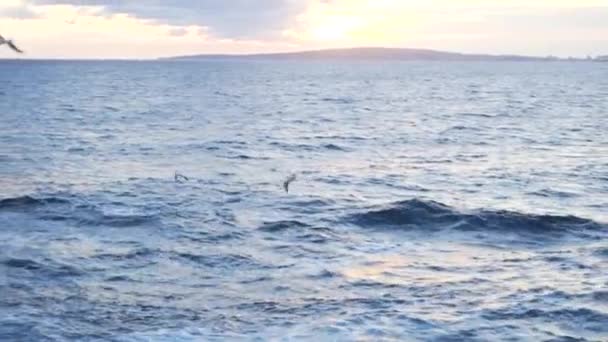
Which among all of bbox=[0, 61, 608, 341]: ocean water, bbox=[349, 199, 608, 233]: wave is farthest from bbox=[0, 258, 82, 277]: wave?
bbox=[349, 199, 608, 233]: wave

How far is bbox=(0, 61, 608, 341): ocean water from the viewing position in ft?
54.3

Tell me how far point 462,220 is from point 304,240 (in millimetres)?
5821

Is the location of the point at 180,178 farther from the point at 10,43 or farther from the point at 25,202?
the point at 10,43

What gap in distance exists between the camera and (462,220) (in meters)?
26.8

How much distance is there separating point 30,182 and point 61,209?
639 cm

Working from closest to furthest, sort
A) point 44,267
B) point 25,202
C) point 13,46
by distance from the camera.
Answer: point 13,46 < point 44,267 < point 25,202

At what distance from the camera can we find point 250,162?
42000mm

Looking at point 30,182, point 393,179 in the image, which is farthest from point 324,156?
point 30,182

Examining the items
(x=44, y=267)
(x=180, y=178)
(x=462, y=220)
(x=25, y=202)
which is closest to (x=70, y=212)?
(x=25, y=202)

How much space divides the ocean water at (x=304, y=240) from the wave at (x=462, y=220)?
0.12 m

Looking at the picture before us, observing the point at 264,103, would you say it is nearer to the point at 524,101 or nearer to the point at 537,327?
the point at 524,101

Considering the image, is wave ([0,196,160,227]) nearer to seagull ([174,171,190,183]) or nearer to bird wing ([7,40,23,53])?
seagull ([174,171,190,183])

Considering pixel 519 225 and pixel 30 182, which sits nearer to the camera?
pixel 519 225

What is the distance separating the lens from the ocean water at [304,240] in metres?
16.5
